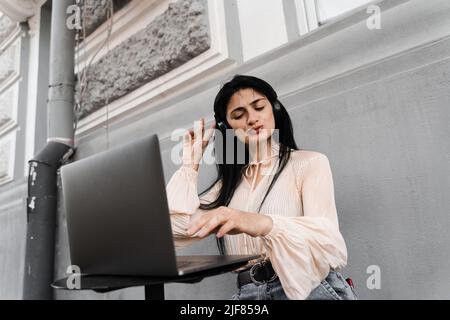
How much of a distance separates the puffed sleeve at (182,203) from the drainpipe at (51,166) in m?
1.35

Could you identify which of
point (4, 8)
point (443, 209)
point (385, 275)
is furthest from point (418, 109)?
point (4, 8)

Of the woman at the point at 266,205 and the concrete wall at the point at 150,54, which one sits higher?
the concrete wall at the point at 150,54

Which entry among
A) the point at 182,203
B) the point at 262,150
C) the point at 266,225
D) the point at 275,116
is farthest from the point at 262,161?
the point at 266,225

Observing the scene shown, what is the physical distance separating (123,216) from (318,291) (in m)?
0.47

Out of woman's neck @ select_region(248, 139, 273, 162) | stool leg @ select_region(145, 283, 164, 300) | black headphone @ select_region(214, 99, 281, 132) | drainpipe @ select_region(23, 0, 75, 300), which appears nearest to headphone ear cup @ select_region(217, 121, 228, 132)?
black headphone @ select_region(214, 99, 281, 132)

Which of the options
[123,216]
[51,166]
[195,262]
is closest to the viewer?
[123,216]

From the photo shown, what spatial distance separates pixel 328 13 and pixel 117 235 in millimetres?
1161

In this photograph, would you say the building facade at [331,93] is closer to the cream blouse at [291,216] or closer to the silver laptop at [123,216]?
the cream blouse at [291,216]

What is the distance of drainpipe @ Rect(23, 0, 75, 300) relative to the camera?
2.12m

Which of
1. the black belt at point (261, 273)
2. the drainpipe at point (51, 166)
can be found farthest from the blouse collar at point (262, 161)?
the drainpipe at point (51, 166)

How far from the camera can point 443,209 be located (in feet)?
3.37

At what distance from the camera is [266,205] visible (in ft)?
3.31

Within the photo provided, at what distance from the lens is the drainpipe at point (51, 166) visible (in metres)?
2.12

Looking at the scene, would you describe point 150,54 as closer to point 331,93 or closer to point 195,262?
point 331,93
